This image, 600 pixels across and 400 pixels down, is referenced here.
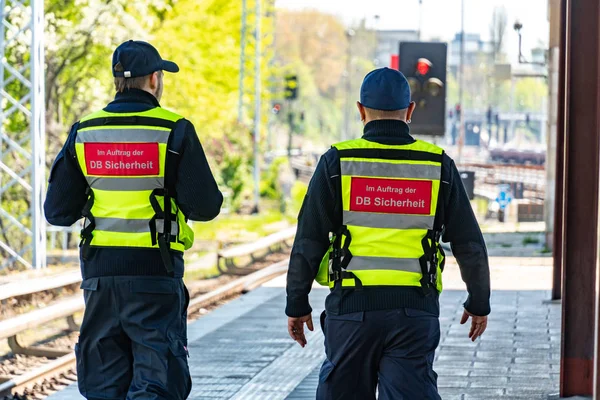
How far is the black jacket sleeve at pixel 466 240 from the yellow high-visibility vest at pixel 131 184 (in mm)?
1171

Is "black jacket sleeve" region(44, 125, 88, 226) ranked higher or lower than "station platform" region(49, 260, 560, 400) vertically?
higher

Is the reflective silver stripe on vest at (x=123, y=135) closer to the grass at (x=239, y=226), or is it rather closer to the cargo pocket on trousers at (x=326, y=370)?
the cargo pocket on trousers at (x=326, y=370)

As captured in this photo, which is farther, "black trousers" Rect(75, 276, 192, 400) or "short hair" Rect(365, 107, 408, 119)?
"black trousers" Rect(75, 276, 192, 400)

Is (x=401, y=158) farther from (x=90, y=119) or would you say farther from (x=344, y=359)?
(x=90, y=119)

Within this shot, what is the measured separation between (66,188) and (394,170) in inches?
57.5

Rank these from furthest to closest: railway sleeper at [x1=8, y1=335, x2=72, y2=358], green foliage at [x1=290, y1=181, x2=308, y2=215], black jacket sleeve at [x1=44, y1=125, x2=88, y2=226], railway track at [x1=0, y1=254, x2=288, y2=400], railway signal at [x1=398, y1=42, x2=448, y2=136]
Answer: green foliage at [x1=290, y1=181, x2=308, y2=215] → railway signal at [x1=398, y1=42, x2=448, y2=136] → railway sleeper at [x1=8, y1=335, x2=72, y2=358] → railway track at [x1=0, y1=254, x2=288, y2=400] → black jacket sleeve at [x1=44, y1=125, x2=88, y2=226]

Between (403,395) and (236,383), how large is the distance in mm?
4158

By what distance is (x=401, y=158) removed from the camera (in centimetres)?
499

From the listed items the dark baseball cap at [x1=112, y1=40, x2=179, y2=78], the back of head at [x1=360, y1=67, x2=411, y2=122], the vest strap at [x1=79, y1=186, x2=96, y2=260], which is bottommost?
the vest strap at [x1=79, y1=186, x2=96, y2=260]

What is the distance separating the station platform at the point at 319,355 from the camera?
827cm

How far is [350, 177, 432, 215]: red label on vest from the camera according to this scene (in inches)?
193

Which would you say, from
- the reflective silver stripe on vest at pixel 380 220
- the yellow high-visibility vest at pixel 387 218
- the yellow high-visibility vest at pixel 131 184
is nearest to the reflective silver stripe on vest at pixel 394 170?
the yellow high-visibility vest at pixel 387 218

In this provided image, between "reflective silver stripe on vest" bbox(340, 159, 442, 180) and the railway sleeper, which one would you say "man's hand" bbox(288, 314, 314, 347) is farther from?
the railway sleeper

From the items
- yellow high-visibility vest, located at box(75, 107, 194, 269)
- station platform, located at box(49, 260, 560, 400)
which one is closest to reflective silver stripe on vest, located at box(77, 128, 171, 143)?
yellow high-visibility vest, located at box(75, 107, 194, 269)
